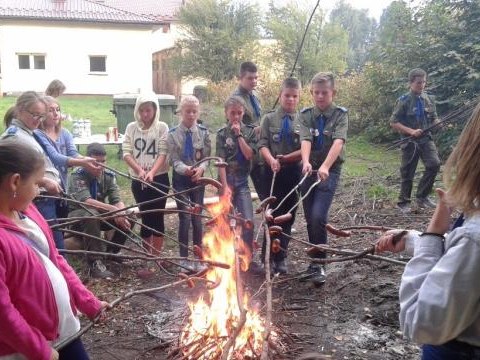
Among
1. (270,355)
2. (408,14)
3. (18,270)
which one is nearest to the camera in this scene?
(18,270)

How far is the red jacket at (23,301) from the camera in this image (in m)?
1.92

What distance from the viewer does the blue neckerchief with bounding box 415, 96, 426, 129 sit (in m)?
7.21

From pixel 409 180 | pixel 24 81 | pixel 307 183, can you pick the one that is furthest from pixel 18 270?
pixel 24 81

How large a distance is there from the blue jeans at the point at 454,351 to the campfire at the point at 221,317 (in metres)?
1.33

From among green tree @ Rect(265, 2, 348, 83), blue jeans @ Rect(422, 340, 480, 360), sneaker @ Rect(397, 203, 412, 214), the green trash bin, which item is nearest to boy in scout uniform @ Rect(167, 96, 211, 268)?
sneaker @ Rect(397, 203, 412, 214)

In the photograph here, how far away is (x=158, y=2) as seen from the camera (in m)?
33.4

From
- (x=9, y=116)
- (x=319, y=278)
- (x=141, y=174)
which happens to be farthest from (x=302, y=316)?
(x=9, y=116)

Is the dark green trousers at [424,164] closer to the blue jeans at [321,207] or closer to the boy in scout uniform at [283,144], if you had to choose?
the boy in scout uniform at [283,144]

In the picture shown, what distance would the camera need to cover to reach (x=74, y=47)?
2519 centimetres

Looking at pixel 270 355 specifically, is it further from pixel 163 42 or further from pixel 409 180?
pixel 163 42

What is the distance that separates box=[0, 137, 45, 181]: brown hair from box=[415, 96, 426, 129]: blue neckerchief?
20.3 feet

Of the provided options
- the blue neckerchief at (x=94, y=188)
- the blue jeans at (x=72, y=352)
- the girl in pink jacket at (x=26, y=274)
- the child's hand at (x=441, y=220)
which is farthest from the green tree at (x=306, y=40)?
the child's hand at (x=441, y=220)

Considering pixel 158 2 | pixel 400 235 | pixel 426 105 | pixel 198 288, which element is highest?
pixel 158 2

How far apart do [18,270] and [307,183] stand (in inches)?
133
